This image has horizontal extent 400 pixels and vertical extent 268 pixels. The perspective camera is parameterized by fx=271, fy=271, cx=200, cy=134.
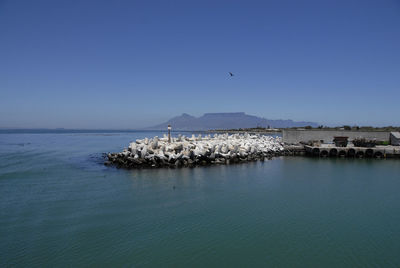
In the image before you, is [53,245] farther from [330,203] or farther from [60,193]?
[330,203]

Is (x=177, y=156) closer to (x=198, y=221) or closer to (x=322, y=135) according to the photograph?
(x=198, y=221)

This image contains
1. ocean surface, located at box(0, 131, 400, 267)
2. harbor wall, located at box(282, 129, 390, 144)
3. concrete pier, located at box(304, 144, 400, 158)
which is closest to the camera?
ocean surface, located at box(0, 131, 400, 267)

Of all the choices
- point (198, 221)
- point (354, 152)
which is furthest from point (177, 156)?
point (354, 152)

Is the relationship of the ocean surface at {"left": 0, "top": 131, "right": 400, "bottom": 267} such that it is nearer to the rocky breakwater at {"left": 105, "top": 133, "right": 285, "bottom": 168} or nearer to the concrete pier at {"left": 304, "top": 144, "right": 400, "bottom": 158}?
the rocky breakwater at {"left": 105, "top": 133, "right": 285, "bottom": 168}

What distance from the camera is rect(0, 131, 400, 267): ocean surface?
5617 millimetres

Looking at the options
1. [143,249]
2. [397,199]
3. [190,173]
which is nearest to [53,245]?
[143,249]

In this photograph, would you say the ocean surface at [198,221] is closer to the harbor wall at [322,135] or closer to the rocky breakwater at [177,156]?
the rocky breakwater at [177,156]

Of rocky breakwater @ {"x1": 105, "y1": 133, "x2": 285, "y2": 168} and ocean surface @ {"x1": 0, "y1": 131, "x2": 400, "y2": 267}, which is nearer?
ocean surface @ {"x1": 0, "y1": 131, "x2": 400, "y2": 267}

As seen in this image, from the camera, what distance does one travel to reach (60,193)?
1062cm

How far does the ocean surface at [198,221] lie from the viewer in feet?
18.4

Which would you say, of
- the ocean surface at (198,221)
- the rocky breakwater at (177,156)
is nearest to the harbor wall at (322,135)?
the rocky breakwater at (177,156)

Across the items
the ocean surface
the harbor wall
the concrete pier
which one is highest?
the harbor wall

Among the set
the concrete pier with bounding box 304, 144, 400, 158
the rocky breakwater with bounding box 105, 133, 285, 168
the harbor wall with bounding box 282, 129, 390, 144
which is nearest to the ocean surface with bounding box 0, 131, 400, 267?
the rocky breakwater with bounding box 105, 133, 285, 168

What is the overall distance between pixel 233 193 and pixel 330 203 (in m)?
3.41
